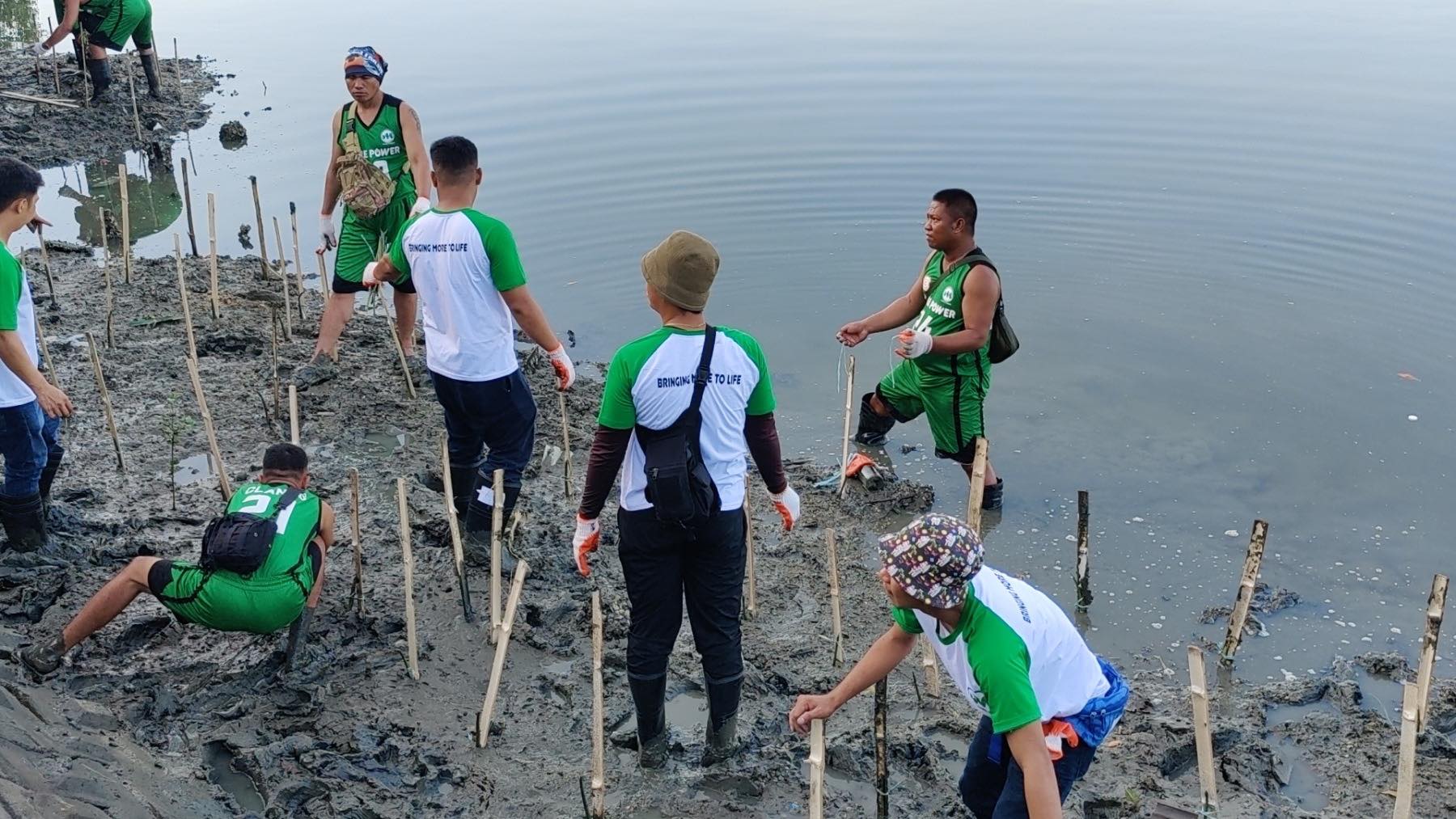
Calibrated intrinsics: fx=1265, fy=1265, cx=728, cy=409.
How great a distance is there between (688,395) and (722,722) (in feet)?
4.58

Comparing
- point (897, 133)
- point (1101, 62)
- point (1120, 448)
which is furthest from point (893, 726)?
point (1101, 62)

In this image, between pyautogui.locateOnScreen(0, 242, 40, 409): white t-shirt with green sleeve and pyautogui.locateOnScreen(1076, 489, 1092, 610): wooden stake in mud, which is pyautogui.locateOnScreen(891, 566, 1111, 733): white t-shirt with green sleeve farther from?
pyautogui.locateOnScreen(0, 242, 40, 409): white t-shirt with green sleeve

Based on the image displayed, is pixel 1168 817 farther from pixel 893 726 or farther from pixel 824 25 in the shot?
pixel 824 25

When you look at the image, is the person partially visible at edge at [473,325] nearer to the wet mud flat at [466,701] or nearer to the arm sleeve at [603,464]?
the wet mud flat at [466,701]

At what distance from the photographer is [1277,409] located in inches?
344

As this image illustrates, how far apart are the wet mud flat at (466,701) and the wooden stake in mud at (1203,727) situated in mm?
467

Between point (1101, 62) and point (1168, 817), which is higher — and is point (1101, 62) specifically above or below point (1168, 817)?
above

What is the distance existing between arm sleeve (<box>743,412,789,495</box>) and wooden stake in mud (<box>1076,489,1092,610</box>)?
190 centimetres

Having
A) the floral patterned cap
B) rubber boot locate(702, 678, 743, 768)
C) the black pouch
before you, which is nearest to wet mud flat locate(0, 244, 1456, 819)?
rubber boot locate(702, 678, 743, 768)

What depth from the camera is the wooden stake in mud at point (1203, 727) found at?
4230 millimetres

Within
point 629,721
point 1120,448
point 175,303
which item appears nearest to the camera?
point 629,721

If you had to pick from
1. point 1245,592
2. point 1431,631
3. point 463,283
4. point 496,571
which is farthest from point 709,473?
point 1431,631

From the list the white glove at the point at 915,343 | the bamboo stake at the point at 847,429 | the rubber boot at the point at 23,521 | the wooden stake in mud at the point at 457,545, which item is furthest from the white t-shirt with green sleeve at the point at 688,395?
the rubber boot at the point at 23,521

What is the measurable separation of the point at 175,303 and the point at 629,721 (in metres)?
6.08
